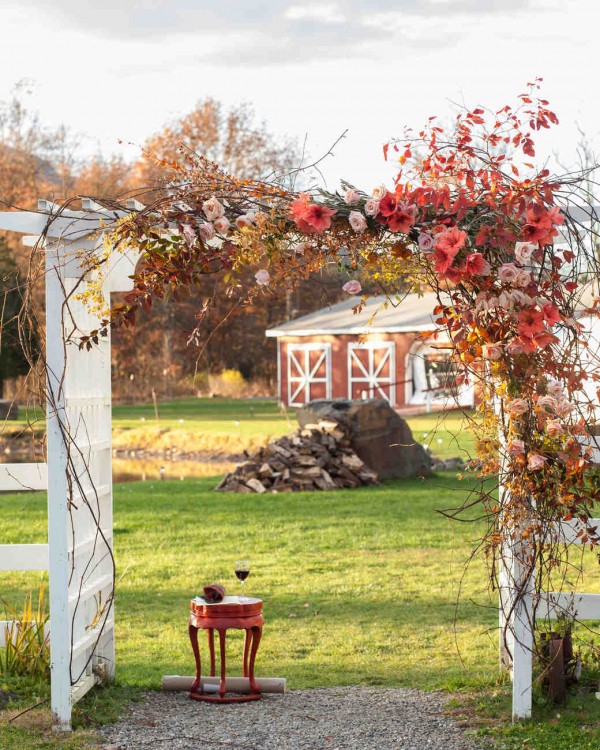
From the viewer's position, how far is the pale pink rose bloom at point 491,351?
4293mm

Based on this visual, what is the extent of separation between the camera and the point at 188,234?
4.46 metres

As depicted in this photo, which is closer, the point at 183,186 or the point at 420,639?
the point at 183,186

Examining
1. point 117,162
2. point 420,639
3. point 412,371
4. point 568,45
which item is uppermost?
point 117,162

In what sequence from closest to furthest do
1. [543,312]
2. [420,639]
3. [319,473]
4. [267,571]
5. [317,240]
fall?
[543,312] → [317,240] → [420,639] → [267,571] → [319,473]

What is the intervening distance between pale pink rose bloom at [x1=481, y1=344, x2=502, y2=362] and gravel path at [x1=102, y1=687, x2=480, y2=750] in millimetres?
1691

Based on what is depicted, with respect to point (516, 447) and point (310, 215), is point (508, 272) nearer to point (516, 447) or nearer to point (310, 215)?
point (516, 447)

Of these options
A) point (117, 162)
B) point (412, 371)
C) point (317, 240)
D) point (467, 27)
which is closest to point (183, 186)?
point (317, 240)

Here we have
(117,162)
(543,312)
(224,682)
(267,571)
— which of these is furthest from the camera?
(117,162)

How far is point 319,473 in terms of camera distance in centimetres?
1457

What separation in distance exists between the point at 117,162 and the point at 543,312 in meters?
39.7

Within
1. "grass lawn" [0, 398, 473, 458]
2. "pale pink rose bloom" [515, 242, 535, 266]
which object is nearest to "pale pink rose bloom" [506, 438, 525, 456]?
"pale pink rose bloom" [515, 242, 535, 266]

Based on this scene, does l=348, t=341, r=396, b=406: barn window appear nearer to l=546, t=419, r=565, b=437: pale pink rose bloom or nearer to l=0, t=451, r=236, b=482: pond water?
l=0, t=451, r=236, b=482: pond water

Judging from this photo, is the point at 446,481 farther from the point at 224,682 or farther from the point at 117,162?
the point at 117,162

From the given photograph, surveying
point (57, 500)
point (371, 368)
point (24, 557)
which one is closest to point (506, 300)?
point (57, 500)
